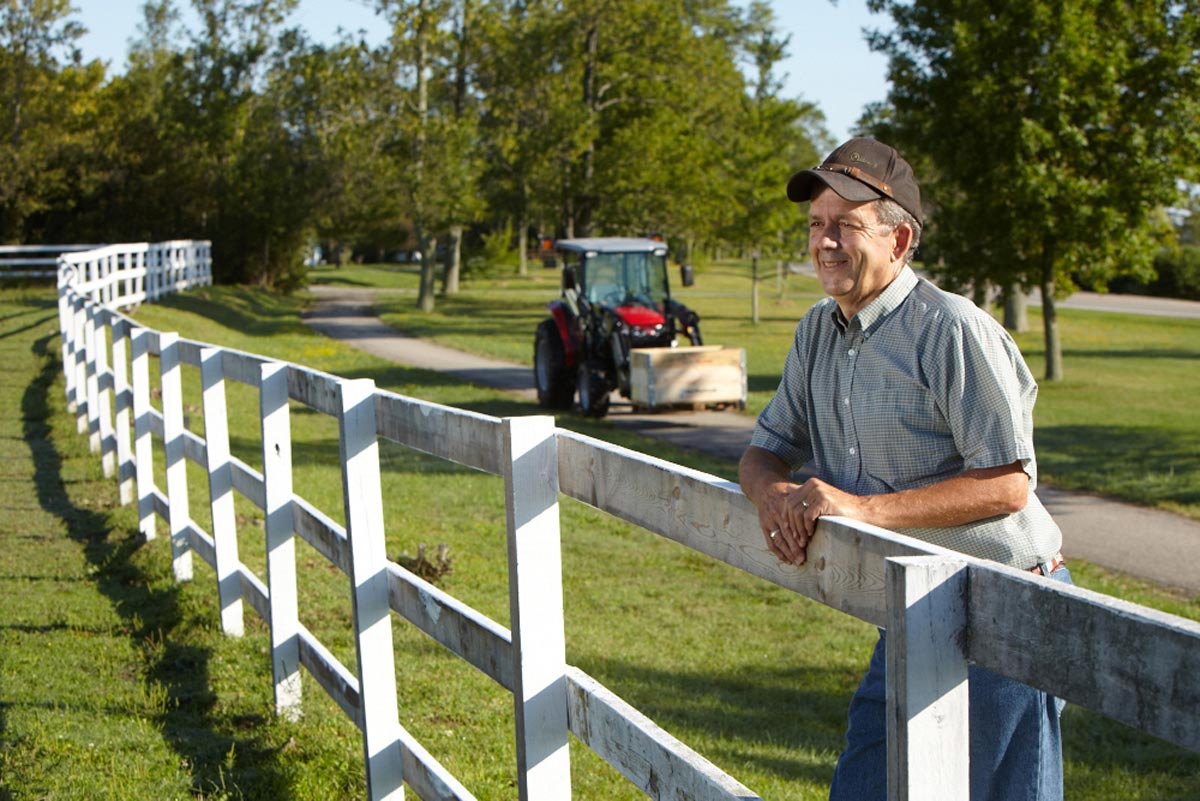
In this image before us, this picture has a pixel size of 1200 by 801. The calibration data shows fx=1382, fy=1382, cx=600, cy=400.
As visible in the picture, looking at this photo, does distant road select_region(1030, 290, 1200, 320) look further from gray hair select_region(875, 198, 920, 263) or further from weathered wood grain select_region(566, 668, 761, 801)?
weathered wood grain select_region(566, 668, 761, 801)

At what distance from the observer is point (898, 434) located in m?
2.82

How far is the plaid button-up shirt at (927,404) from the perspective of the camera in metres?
2.67

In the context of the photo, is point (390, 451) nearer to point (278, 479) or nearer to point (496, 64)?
point (278, 479)

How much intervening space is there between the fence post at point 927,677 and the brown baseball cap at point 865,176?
1251 millimetres

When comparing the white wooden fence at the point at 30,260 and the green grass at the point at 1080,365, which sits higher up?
the white wooden fence at the point at 30,260

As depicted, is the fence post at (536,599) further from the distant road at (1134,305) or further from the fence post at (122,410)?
the distant road at (1134,305)

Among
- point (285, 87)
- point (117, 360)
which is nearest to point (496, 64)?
point (285, 87)

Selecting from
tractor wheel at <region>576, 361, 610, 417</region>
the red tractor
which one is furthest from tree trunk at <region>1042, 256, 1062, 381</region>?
tractor wheel at <region>576, 361, 610, 417</region>

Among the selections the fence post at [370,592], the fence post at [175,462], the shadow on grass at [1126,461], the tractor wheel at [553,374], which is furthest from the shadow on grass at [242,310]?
the fence post at [370,592]

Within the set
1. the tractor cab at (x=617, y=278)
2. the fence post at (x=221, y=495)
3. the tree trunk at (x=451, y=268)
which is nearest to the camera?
the fence post at (x=221, y=495)

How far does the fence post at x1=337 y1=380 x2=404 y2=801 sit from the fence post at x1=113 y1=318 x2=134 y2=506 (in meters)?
5.38

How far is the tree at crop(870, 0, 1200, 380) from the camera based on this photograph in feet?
66.5

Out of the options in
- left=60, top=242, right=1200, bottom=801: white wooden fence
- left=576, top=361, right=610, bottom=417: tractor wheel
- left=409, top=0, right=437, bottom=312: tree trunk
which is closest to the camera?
left=60, top=242, right=1200, bottom=801: white wooden fence

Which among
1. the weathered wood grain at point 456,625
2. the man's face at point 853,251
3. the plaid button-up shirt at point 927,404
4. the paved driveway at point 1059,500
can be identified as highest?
the man's face at point 853,251
